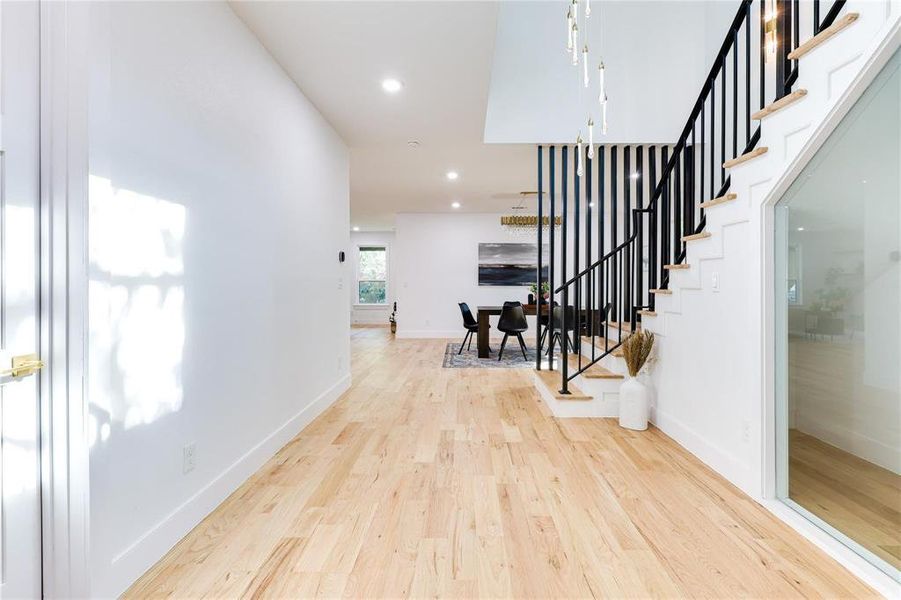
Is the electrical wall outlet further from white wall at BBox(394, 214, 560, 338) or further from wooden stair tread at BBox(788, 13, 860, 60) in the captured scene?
white wall at BBox(394, 214, 560, 338)

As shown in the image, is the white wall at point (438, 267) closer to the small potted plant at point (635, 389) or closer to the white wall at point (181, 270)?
the small potted plant at point (635, 389)

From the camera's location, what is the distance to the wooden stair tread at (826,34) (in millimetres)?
1626

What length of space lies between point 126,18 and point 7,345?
114cm

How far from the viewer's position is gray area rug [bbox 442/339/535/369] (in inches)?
223

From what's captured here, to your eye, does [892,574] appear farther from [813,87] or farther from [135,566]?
[135,566]

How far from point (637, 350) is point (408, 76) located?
8.23ft

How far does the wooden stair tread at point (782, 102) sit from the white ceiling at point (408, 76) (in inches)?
56.5

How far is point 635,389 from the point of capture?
3.12 metres

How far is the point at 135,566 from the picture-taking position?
1496 mm

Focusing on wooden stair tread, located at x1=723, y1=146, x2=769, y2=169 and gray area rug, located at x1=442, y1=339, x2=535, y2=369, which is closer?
wooden stair tread, located at x1=723, y1=146, x2=769, y2=169

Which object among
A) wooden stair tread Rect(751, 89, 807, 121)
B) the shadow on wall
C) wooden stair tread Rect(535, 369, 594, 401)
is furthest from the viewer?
wooden stair tread Rect(535, 369, 594, 401)

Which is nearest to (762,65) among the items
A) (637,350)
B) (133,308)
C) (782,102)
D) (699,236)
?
(782,102)

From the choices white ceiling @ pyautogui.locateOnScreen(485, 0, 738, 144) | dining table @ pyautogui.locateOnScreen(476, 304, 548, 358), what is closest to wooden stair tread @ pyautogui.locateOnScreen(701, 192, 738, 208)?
white ceiling @ pyautogui.locateOnScreen(485, 0, 738, 144)

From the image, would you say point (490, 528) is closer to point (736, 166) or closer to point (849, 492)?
point (849, 492)
